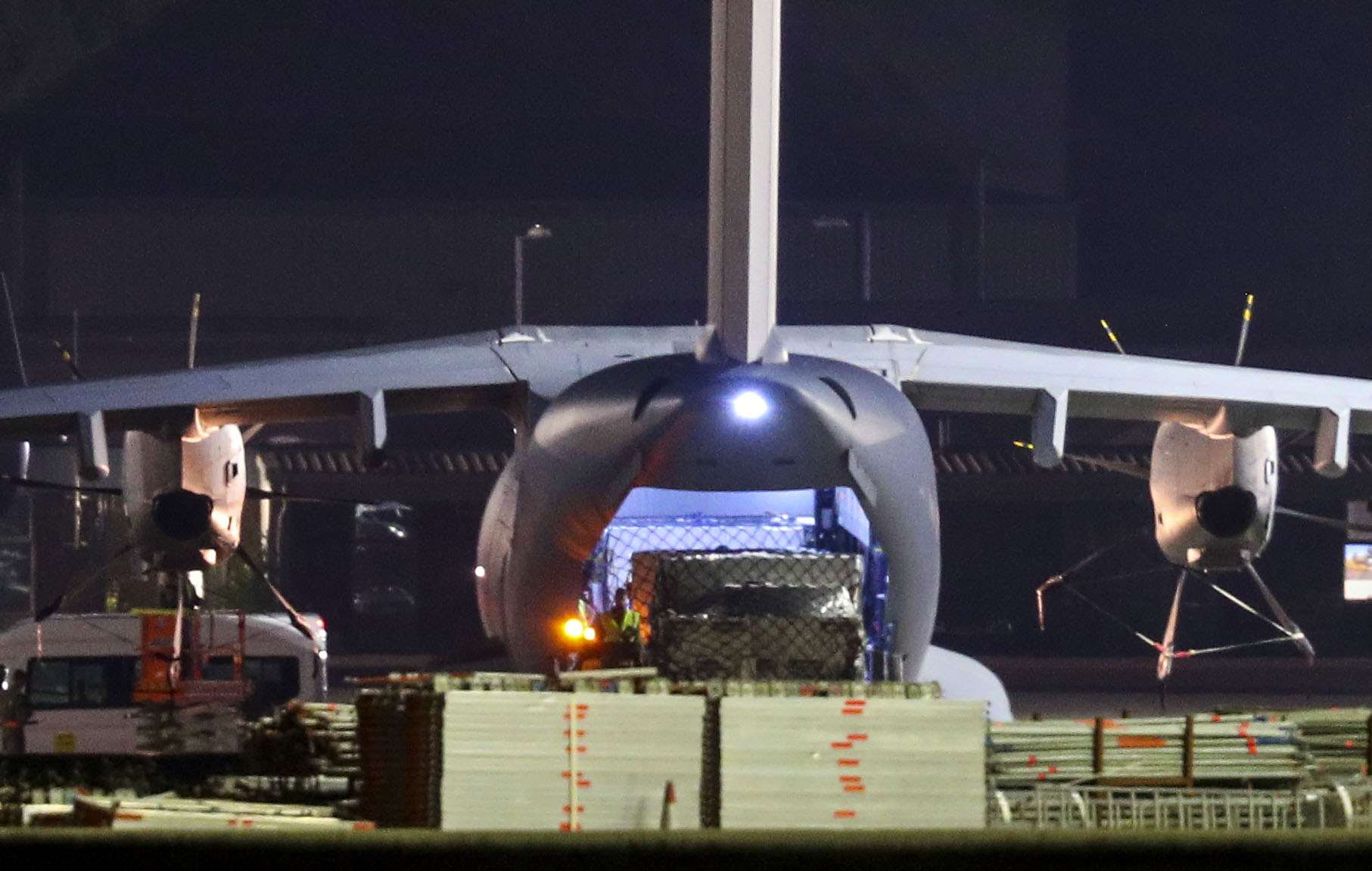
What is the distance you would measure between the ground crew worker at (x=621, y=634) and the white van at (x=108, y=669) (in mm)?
8373

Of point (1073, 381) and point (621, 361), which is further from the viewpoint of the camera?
point (1073, 381)

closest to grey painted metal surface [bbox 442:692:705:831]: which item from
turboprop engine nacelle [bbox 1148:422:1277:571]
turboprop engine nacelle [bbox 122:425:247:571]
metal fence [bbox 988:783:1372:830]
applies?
metal fence [bbox 988:783:1372:830]

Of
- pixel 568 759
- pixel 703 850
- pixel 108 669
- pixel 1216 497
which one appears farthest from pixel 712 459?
pixel 108 669

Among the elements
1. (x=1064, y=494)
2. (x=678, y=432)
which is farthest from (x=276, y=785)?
(x=1064, y=494)

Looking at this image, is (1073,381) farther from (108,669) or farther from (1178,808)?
(108,669)

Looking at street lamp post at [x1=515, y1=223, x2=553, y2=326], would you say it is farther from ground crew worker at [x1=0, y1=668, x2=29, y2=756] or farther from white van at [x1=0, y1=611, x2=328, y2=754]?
ground crew worker at [x1=0, y1=668, x2=29, y2=756]

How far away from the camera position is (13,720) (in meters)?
22.0

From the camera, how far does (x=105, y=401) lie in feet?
55.6

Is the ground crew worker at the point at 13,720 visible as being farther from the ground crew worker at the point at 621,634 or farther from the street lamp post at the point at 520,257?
the ground crew worker at the point at 621,634

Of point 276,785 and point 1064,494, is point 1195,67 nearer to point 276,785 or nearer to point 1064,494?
point 1064,494

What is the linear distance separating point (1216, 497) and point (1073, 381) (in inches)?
54.2

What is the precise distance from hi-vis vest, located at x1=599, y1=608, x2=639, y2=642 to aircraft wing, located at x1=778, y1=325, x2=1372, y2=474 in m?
3.55

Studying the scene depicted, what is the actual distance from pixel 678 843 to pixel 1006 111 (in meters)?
43.1

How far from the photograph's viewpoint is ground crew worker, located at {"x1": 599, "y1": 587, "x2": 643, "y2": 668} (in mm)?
14483
